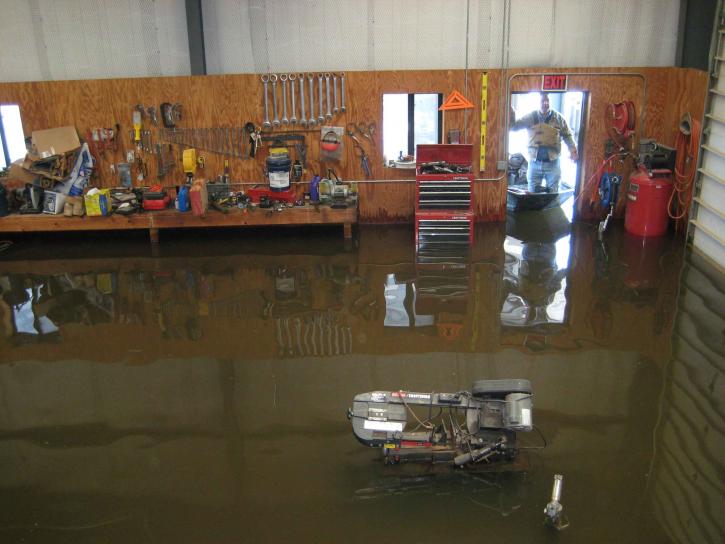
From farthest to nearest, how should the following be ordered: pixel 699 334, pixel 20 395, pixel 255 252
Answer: pixel 255 252 < pixel 699 334 < pixel 20 395

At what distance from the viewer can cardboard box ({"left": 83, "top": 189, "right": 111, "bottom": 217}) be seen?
711cm

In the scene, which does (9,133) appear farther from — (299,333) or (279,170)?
(299,333)

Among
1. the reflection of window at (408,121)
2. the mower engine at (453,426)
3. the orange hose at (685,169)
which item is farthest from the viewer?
the reflection of window at (408,121)

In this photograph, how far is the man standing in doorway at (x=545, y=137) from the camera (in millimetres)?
8211

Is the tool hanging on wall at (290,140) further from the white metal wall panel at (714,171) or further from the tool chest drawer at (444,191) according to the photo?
the white metal wall panel at (714,171)

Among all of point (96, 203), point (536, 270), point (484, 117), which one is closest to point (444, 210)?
point (536, 270)

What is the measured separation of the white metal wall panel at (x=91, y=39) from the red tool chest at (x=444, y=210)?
3.09 metres

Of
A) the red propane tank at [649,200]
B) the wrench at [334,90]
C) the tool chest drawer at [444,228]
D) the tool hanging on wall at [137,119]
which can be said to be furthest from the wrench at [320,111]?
the red propane tank at [649,200]

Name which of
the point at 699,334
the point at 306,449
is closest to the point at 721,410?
the point at 699,334

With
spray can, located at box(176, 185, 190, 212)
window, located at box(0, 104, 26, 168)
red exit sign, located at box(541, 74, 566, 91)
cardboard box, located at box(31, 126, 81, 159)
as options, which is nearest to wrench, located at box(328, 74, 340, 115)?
spray can, located at box(176, 185, 190, 212)

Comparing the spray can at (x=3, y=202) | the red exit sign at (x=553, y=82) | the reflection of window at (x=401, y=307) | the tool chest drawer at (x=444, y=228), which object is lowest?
the reflection of window at (x=401, y=307)

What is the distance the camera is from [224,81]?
737 centimetres

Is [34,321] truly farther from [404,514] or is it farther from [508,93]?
[508,93]

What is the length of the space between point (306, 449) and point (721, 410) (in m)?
2.48
